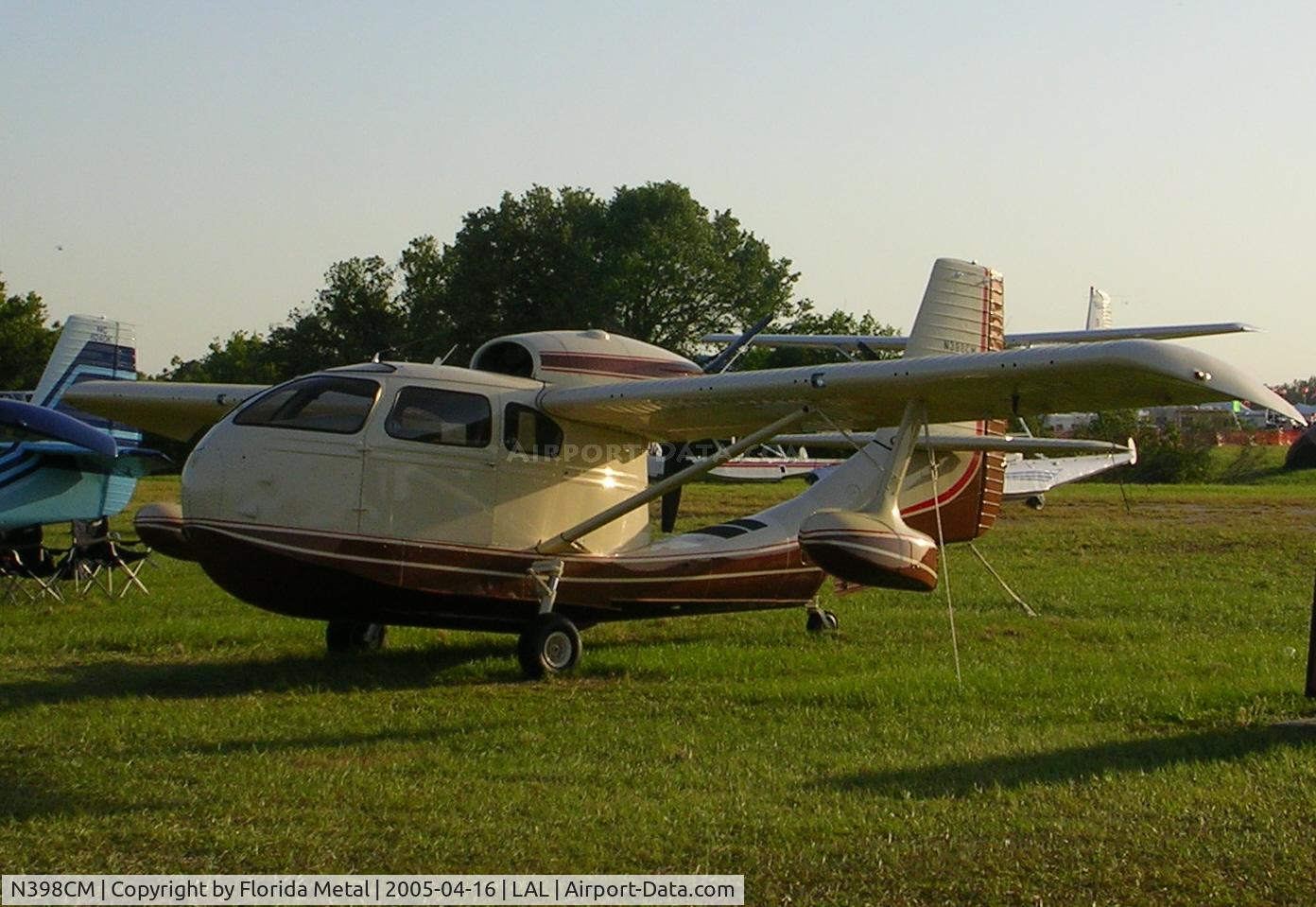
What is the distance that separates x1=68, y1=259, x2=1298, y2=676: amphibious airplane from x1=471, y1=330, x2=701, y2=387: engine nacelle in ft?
0.06

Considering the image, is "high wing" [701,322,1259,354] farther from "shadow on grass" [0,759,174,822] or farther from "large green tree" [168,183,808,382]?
"large green tree" [168,183,808,382]

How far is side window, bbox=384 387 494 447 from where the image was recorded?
10.6 m

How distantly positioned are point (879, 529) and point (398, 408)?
371cm

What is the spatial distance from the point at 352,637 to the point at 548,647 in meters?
2.14

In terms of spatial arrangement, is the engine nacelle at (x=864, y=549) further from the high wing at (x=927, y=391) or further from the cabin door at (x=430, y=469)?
the cabin door at (x=430, y=469)

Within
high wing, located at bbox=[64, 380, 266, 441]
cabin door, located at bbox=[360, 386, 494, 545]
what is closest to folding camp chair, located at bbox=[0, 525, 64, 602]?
high wing, located at bbox=[64, 380, 266, 441]

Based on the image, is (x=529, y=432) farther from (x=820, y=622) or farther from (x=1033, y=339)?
(x=1033, y=339)

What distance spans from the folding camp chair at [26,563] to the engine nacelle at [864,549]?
32.4ft

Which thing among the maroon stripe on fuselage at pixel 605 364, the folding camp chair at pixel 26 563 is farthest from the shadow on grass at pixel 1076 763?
the folding camp chair at pixel 26 563

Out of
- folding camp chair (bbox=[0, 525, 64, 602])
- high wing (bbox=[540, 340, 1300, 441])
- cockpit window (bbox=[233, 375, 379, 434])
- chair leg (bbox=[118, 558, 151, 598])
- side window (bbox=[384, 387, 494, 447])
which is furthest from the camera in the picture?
chair leg (bbox=[118, 558, 151, 598])

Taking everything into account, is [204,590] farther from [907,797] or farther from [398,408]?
[907,797]

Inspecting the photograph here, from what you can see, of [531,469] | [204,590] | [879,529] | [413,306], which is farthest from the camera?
[413,306]

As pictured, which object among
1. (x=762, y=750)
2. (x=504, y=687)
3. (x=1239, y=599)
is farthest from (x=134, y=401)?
(x=1239, y=599)

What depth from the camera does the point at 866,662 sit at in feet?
37.9
